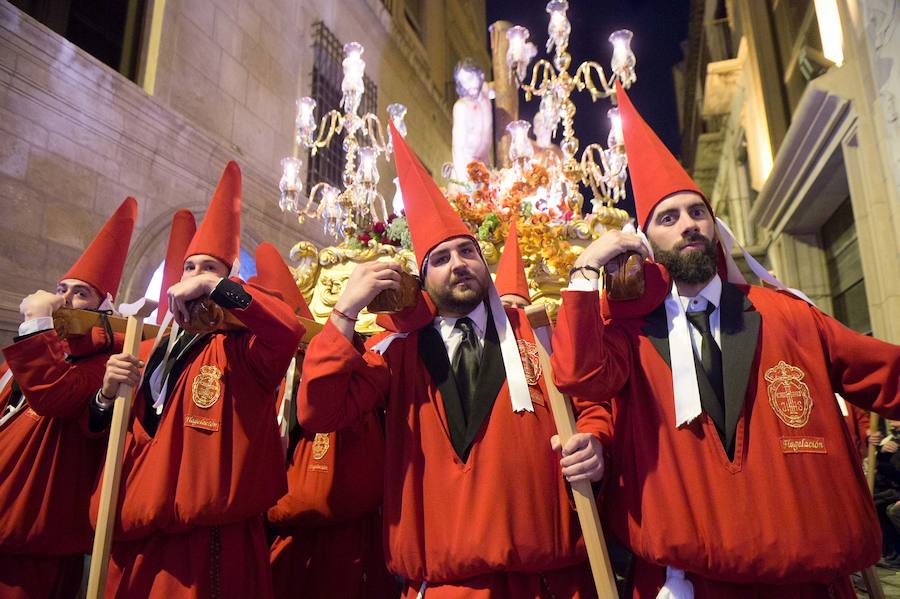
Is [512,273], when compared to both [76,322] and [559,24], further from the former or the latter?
[559,24]

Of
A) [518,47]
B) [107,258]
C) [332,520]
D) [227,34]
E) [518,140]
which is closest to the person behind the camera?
[332,520]

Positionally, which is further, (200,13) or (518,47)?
(200,13)

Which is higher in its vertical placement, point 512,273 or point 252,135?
point 252,135

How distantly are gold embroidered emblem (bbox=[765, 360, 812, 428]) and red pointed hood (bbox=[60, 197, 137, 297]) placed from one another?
9.58 feet

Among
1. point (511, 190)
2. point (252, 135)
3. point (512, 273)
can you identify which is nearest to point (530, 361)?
point (512, 273)

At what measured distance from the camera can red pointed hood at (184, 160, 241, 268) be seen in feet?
8.09

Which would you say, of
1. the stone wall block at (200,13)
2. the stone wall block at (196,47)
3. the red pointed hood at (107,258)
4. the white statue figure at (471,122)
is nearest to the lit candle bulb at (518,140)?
the white statue figure at (471,122)

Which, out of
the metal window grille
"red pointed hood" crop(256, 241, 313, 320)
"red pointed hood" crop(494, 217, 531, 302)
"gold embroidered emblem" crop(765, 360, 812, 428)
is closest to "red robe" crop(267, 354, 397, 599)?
"red pointed hood" crop(494, 217, 531, 302)

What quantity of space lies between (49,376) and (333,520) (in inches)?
53.9

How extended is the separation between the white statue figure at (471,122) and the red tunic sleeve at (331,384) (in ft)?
14.8

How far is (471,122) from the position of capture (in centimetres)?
613

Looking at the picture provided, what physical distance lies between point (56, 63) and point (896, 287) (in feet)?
25.4

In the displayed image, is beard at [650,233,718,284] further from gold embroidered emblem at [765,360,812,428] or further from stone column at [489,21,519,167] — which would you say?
stone column at [489,21,519,167]

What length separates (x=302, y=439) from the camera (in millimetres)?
2947
